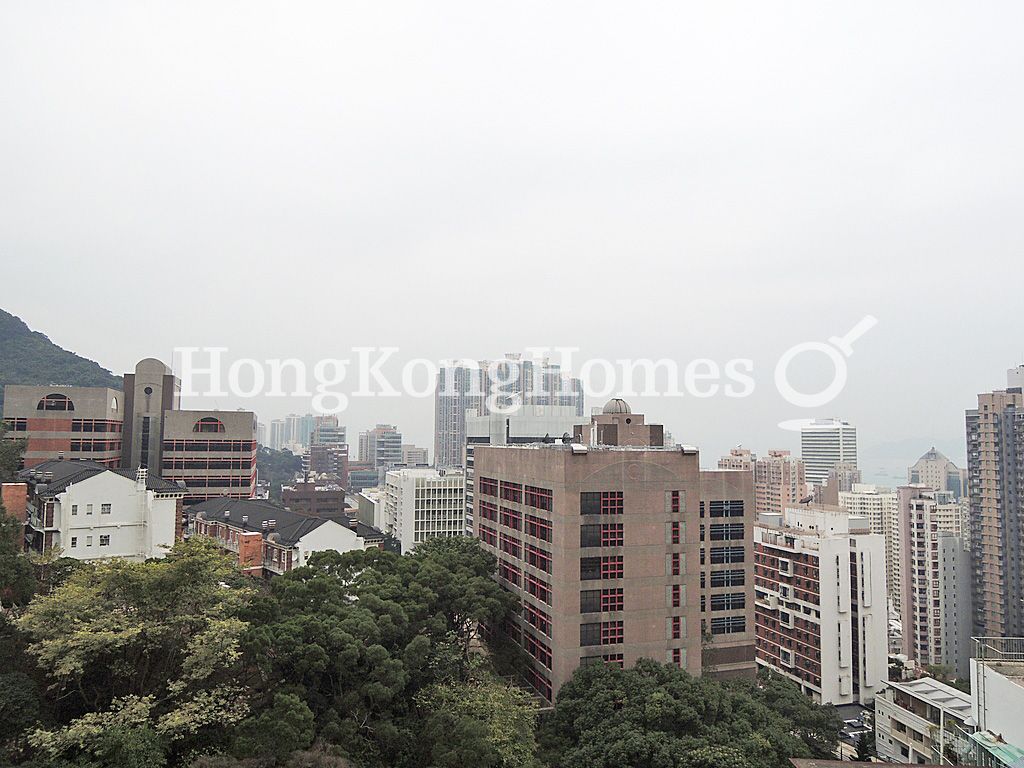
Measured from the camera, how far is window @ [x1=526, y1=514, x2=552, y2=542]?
1109 inches

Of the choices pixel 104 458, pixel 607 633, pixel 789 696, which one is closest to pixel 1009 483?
pixel 789 696

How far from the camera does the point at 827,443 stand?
5969 inches

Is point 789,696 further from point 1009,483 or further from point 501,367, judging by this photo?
point 501,367

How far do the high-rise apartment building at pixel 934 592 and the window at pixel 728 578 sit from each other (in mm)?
33218

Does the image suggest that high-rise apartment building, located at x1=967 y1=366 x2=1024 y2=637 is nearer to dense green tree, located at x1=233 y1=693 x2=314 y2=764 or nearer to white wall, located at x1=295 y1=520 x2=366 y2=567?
white wall, located at x1=295 y1=520 x2=366 y2=567

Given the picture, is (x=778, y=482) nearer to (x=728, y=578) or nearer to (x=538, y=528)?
(x=728, y=578)

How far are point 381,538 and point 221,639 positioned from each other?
20.1 metres

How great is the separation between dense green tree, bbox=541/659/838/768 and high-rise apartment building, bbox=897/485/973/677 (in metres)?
44.3

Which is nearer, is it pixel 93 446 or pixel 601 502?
pixel 601 502

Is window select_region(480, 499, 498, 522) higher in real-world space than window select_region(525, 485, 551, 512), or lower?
lower

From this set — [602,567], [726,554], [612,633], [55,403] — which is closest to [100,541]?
[55,403]

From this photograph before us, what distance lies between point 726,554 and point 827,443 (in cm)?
13019

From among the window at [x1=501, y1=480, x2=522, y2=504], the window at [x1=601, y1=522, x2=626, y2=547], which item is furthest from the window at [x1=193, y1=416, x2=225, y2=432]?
the window at [x1=601, y1=522, x2=626, y2=547]

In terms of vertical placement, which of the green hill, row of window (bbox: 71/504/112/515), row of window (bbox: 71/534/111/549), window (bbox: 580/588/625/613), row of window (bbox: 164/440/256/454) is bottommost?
window (bbox: 580/588/625/613)
